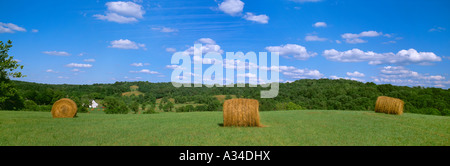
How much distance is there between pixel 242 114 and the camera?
1456 cm

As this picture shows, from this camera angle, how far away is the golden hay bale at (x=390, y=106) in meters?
22.1

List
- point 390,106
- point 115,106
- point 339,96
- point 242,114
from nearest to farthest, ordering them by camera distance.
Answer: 1. point 242,114
2. point 390,106
3. point 339,96
4. point 115,106

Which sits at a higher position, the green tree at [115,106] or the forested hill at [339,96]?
the forested hill at [339,96]

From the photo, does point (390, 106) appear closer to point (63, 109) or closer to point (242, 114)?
point (242, 114)

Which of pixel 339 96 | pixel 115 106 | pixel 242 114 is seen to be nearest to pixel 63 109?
pixel 242 114

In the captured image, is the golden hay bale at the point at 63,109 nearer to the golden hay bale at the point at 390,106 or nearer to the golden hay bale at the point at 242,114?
the golden hay bale at the point at 242,114

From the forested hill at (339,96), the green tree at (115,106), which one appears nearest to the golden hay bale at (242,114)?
the forested hill at (339,96)

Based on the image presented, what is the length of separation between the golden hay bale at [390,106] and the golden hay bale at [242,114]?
46.2ft

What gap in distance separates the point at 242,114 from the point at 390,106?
14876 mm
